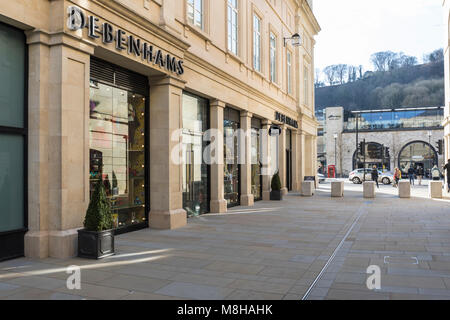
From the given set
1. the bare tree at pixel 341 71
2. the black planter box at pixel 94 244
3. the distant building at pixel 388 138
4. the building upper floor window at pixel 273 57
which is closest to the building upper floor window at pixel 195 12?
the black planter box at pixel 94 244

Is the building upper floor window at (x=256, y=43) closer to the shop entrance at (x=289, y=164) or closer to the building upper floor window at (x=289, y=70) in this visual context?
A: the building upper floor window at (x=289, y=70)

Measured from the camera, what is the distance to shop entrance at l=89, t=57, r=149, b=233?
898 cm

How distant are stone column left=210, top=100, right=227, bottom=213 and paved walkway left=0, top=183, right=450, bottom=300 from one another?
3.05 metres

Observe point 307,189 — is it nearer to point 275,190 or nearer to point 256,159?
point 275,190

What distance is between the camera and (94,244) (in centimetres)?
686

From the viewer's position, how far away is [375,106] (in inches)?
3939

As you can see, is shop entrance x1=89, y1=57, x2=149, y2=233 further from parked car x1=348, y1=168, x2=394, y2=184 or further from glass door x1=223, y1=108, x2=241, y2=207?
parked car x1=348, y1=168, x2=394, y2=184

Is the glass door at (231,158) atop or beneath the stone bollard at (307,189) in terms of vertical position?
atop

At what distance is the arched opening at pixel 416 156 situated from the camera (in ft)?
178

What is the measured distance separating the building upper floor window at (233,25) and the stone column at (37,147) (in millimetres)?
9443

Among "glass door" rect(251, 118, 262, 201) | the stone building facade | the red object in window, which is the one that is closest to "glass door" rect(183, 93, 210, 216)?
the stone building facade

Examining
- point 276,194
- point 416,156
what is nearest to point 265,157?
point 276,194

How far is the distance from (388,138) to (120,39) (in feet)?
178

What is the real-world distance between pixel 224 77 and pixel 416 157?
162 ft
